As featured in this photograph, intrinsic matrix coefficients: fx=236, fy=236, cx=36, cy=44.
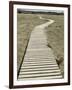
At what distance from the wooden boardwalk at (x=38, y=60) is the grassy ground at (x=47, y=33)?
4 cm

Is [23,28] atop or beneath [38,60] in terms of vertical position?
atop

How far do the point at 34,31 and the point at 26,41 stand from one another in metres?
0.12

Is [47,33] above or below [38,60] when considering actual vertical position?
above

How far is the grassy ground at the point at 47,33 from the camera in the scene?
2076 millimetres

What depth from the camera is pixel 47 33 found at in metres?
2.16

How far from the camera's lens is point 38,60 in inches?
83.7

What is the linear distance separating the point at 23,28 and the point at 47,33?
232mm

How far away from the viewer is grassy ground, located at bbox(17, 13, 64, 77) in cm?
208

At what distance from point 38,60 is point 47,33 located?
0.26 meters

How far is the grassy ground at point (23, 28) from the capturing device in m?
2.07

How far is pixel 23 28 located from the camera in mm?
2086

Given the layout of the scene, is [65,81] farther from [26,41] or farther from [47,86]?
[26,41]

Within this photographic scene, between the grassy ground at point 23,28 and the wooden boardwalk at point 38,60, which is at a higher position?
the grassy ground at point 23,28

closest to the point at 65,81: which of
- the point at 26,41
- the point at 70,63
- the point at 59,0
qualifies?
the point at 70,63
